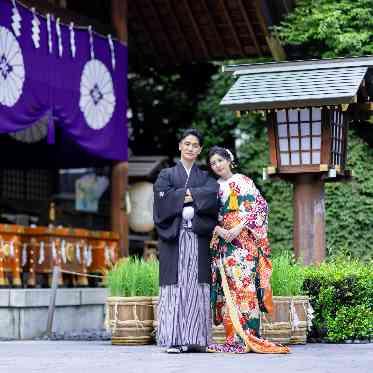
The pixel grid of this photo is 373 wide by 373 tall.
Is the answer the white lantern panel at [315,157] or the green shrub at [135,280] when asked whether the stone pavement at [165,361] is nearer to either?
the green shrub at [135,280]

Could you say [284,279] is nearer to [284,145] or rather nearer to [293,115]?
[284,145]

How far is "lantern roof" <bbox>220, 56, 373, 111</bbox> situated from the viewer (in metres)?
10.7

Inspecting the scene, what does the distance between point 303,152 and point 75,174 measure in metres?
8.45

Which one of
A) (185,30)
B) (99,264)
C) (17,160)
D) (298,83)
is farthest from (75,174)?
(298,83)

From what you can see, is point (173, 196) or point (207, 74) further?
point (207, 74)

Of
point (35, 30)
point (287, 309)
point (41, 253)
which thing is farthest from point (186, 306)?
point (35, 30)

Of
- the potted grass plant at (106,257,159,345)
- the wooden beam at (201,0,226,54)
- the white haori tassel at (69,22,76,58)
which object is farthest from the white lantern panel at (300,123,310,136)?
the wooden beam at (201,0,226,54)

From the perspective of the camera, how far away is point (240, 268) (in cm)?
830

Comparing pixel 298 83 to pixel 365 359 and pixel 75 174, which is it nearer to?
pixel 365 359

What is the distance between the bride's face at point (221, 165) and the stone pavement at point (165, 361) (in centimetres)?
150

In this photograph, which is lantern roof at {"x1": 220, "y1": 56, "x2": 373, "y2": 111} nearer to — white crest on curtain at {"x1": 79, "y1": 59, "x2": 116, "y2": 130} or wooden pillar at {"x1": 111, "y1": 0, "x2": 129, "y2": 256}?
white crest on curtain at {"x1": 79, "y1": 59, "x2": 116, "y2": 130}

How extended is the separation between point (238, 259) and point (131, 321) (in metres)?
1.65

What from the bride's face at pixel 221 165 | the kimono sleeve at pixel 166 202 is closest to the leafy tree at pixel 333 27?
the bride's face at pixel 221 165

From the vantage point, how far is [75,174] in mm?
18672
